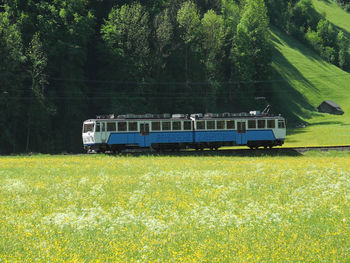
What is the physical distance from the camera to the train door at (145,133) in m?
47.8

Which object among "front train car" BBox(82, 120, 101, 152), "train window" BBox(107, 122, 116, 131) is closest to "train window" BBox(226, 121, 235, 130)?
"train window" BBox(107, 122, 116, 131)

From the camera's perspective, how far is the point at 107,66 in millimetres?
75062

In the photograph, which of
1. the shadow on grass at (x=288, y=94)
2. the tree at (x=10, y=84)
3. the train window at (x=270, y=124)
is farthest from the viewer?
the shadow on grass at (x=288, y=94)

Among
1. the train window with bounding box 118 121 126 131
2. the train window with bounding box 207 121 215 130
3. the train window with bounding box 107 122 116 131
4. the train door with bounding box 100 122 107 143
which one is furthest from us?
the train window with bounding box 207 121 215 130

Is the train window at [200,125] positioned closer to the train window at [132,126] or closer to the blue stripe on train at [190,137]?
the blue stripe on train at [190,137]

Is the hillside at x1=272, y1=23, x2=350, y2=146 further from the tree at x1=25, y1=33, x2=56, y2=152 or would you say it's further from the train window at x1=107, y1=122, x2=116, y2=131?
the train window at x1=107, y1=122, x2=116, y2=131

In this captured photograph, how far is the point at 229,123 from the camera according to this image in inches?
1956

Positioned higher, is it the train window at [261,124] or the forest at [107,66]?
the forest at [107,66]

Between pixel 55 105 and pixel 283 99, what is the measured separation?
7625 centimetres

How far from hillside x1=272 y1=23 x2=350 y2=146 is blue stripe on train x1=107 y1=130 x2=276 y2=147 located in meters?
39.5

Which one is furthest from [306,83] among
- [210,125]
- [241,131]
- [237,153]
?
[237,153]

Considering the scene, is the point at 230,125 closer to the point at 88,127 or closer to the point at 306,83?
the point at 88,127

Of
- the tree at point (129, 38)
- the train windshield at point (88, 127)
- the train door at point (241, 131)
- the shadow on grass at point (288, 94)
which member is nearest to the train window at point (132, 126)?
the train windshield at point (88, 127)

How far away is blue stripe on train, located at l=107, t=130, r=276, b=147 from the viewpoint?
47.3 metres
